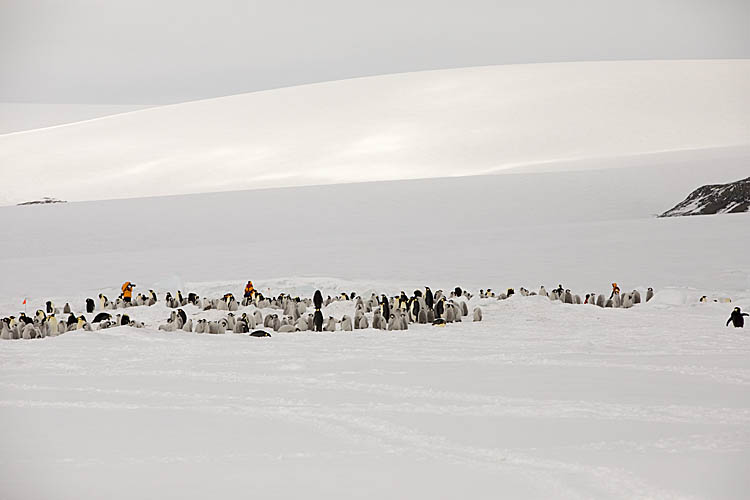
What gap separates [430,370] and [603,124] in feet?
119

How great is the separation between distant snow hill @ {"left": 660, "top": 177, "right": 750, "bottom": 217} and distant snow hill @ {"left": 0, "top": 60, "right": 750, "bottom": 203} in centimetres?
853

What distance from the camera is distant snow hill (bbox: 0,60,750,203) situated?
3731 centimetres

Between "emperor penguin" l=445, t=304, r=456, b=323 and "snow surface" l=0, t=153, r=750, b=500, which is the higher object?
"emperor penguin" l=445, t=304, r=456, b=323

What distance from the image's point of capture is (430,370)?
5719 millimetres

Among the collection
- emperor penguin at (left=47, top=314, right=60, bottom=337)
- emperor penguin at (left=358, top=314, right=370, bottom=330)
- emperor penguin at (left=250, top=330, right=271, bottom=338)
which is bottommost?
emperor penguin at (left=250, top=330, right=271, bottom=338)

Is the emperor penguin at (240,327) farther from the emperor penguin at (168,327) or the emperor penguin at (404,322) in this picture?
the emperor penguin at (404,322)

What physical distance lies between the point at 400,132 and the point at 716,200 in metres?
24.6

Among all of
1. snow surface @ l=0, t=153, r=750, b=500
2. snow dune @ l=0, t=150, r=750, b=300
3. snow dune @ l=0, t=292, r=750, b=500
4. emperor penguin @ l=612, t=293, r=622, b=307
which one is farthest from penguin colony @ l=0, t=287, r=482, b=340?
snow dune @ l=0, t=150, r=750, b=300

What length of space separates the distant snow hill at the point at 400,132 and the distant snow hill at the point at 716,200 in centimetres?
853

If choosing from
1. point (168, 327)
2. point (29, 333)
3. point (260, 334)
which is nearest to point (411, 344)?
point (260, 334)

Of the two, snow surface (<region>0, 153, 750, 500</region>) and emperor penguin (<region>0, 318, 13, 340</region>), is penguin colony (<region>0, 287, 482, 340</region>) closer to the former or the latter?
emperor penguin (<region>0, 318, 13, 340</region>)

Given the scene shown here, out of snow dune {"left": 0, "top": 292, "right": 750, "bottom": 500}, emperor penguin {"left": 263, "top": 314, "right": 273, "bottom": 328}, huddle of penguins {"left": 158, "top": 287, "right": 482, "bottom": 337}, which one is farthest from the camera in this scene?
emperor penguin {"left": 263, "top": 314, "right": 273, "bottom": 328}

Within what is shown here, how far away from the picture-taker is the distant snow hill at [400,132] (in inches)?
1469

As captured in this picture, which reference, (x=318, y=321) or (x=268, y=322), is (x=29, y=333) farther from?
(x=318, y=321)
